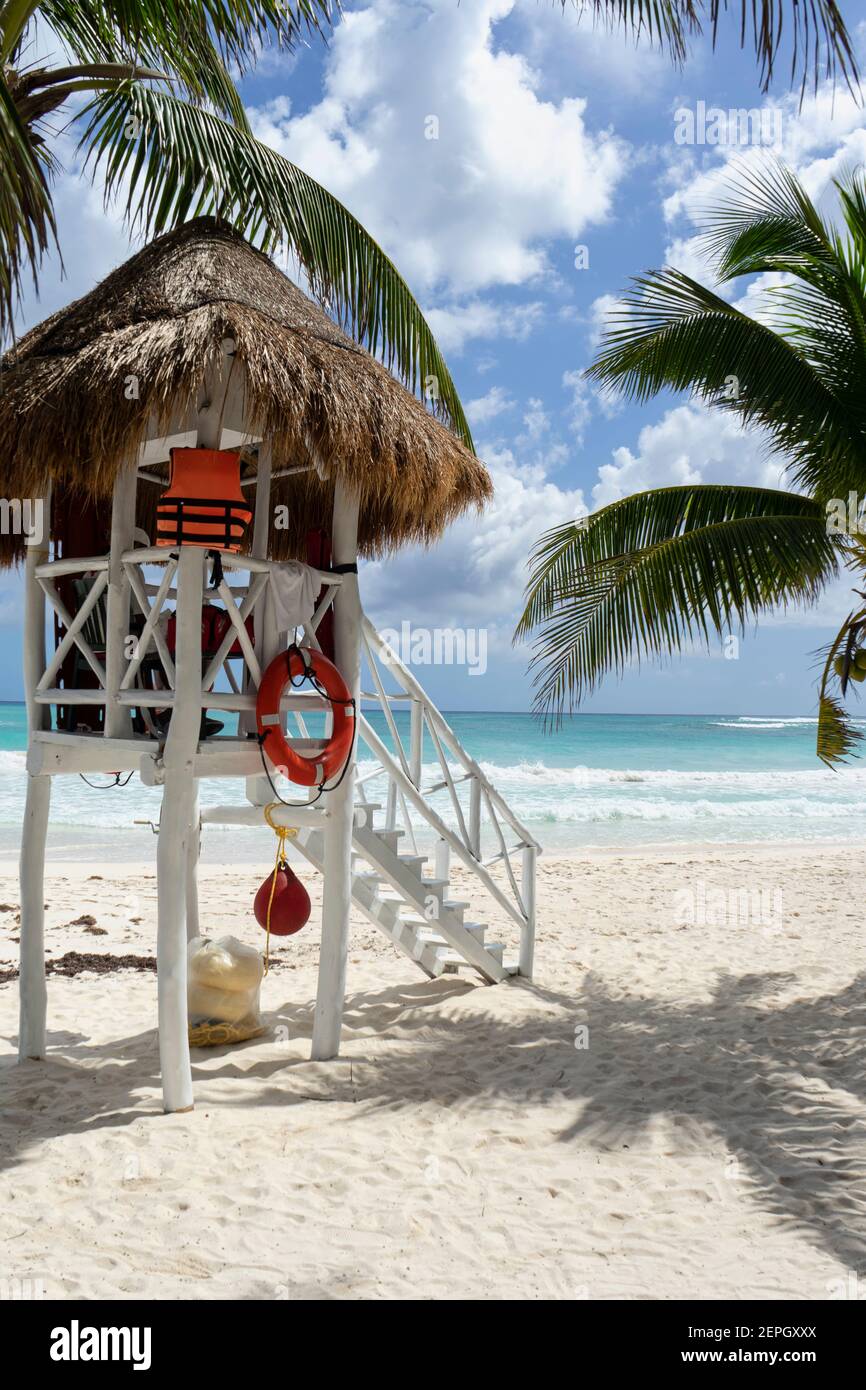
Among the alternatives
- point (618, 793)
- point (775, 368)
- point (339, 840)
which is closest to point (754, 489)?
point (775, 368)

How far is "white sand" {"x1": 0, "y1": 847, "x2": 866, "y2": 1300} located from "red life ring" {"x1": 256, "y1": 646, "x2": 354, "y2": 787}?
1.86 metres

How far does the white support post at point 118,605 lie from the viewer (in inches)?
222

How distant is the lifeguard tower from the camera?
5.27 m

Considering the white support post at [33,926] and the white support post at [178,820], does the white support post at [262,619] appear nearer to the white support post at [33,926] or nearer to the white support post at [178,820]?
the white support post at [178,820]

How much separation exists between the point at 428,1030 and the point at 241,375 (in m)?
4.46

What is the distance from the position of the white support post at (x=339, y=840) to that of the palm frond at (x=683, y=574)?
1.62 metres

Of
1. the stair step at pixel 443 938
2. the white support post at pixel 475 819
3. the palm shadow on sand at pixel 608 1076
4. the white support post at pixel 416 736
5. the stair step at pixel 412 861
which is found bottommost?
the palm shadow on sand at pixel 608 1076

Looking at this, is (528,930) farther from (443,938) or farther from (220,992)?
(220,992)

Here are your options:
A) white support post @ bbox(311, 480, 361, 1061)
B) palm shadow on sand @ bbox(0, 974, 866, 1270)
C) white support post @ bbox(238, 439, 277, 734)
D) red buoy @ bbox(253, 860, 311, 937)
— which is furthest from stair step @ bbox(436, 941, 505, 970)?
white support post @ bbox(238, 439, 277, 734)

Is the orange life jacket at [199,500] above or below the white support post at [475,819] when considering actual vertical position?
above

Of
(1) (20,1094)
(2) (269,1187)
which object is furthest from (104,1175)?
(1) (20,1094)

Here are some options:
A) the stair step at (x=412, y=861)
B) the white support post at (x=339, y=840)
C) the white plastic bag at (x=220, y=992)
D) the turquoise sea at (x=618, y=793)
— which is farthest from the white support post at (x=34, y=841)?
the turquoise sea at (x=618, y=793)

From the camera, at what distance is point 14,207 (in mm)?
4344
